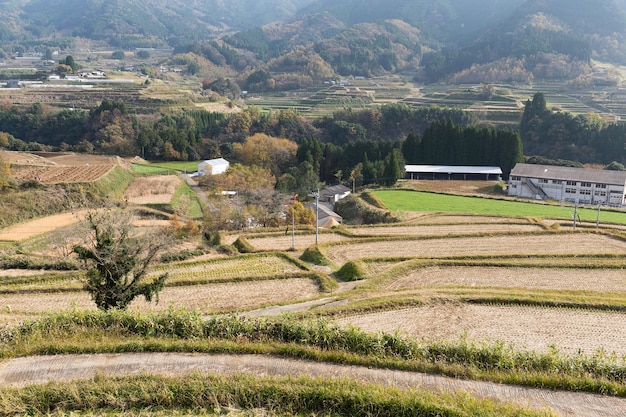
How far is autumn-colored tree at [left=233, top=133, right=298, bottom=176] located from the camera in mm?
61406

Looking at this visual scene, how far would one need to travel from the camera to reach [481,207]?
131 feet

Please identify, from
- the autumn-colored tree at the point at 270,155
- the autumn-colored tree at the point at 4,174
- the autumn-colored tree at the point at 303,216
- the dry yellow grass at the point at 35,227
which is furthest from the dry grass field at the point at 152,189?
the autumn-colored tree at the point at 303,216

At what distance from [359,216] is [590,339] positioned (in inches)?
1050

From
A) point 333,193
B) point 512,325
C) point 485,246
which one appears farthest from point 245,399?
point 333,193

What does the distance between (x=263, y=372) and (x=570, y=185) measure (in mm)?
44203

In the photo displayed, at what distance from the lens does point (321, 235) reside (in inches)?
1167

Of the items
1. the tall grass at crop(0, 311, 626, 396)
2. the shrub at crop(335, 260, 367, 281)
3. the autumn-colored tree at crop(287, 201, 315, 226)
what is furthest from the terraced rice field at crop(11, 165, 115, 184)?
the tall grass at crop(0, 311, 626, 396)

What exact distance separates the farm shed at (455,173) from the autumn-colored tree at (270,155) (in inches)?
596

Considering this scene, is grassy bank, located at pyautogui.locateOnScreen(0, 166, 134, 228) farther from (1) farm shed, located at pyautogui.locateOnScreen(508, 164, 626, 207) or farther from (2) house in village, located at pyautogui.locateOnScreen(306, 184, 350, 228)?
(1) farm shed, located at pyautogui.locateOnScreen(508, 164, 626, 207)

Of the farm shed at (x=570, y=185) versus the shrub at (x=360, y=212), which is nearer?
the shrub at (x=360, y=212)

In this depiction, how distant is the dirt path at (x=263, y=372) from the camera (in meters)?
8.98

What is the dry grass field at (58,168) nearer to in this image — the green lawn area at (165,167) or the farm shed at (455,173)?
the green lawn area at (165,167)

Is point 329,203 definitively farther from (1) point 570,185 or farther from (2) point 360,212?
(1) point 570,185

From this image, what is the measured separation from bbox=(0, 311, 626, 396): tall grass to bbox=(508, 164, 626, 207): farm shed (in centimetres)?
3905
